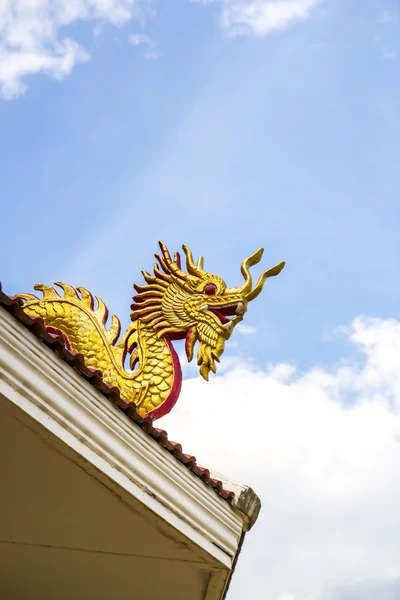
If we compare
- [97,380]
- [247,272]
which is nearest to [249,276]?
[247,272]

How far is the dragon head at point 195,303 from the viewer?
6715 mm

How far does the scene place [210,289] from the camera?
704cm

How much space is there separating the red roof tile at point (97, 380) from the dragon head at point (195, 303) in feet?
8.60

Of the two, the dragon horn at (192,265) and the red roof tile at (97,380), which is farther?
the dragon horn at (192,265)

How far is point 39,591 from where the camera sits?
4512 millimetres

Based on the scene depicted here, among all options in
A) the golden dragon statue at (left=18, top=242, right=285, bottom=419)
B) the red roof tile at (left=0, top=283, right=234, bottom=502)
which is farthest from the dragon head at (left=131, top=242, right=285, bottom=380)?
the red roof tile at (left=0, top=283, right=234, bottom=502)

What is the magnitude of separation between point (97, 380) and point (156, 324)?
328 cm

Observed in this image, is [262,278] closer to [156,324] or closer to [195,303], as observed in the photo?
[195,303]

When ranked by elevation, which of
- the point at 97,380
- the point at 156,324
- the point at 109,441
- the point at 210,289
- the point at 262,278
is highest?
the point at 262,278

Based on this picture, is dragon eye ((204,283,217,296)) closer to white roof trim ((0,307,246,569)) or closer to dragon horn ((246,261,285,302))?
dragon horn ((246,261,285,302))

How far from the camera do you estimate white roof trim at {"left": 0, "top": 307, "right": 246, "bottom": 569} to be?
332 centimetres

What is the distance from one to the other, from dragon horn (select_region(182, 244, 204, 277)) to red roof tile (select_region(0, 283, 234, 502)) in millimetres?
3336

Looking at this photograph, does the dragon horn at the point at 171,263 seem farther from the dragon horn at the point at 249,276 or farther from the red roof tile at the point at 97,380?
the red roof tile at the point at 97,380

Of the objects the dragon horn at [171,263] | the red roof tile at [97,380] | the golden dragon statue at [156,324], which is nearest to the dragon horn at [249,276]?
Result: the golden dragon statue at [156,324]
